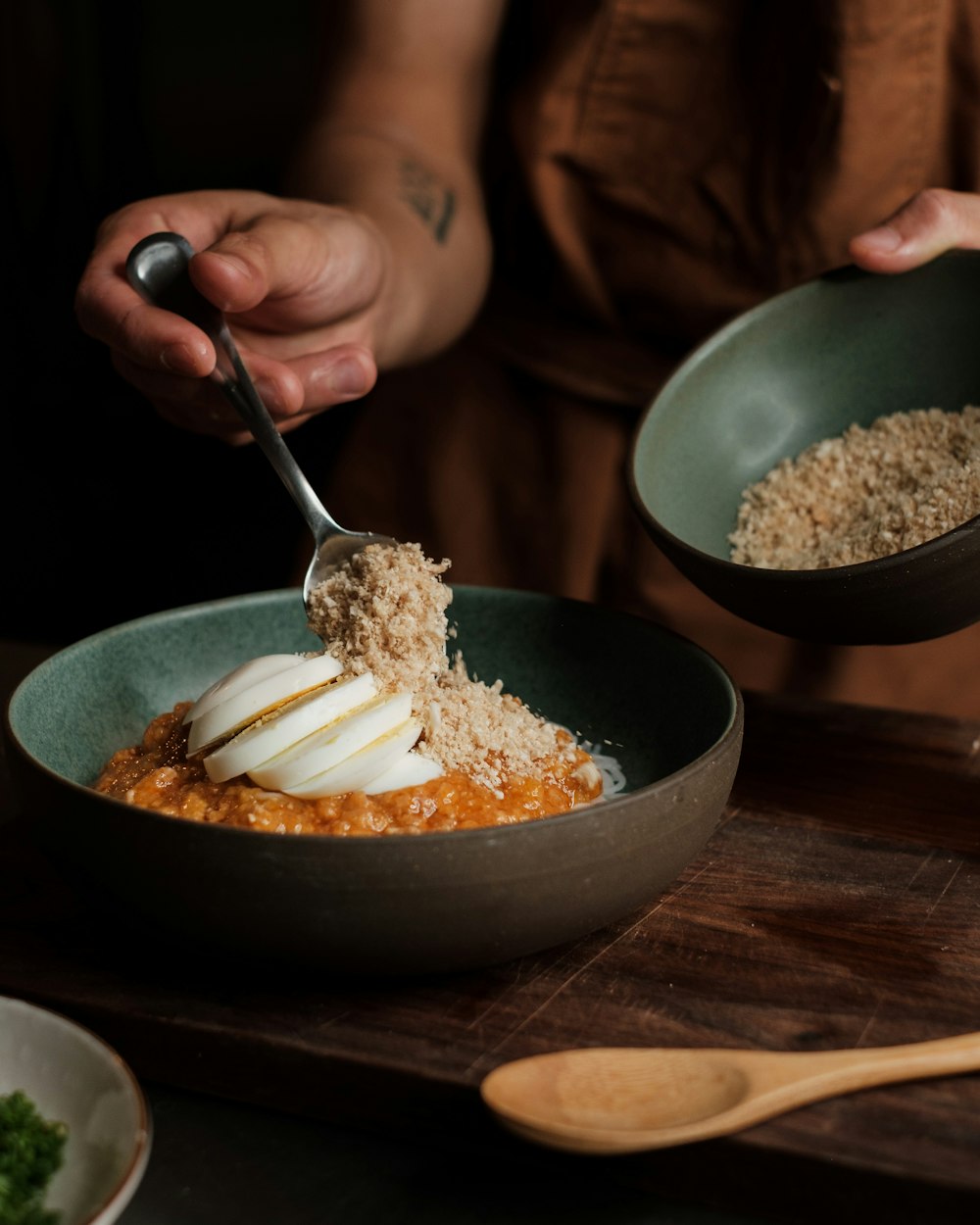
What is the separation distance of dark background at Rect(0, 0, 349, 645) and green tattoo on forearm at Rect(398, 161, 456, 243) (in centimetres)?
135

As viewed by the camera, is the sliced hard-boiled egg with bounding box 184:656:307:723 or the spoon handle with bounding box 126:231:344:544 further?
the spoon handle with bounding box 126:231:344:544

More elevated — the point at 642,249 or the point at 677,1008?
the point at 642,249

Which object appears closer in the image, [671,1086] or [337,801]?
[671,1086]

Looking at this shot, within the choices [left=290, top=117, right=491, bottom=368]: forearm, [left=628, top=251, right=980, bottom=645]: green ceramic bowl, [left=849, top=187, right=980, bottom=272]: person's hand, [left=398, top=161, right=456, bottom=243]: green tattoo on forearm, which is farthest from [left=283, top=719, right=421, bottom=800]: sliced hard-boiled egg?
[left=398, top=161, right=456, bottom=243]: green tattoo on forearm

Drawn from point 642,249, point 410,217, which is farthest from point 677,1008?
point 410,217

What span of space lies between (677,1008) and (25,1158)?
0.41m

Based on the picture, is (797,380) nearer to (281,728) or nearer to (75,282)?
(281,728)

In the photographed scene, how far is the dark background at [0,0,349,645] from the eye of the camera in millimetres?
3168

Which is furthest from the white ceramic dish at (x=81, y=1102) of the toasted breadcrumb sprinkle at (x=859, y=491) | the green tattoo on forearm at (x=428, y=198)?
the green tattoo on forearm at (x=428, y=198)

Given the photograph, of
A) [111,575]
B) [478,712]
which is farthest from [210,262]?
[111,575]

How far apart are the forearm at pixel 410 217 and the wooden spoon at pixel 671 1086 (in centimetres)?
105

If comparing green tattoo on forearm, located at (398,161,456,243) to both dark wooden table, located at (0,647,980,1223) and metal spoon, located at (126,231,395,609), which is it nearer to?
metal spoon, located at (126,231,395,609)

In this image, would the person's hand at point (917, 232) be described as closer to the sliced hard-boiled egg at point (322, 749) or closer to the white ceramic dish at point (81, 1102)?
the sliced hard-boiled egg at point (322, 749)

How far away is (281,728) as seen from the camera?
0.95m
